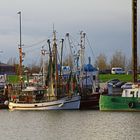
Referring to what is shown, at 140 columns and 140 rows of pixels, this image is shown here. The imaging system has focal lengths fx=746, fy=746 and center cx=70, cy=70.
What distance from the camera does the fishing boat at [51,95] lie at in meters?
78.7

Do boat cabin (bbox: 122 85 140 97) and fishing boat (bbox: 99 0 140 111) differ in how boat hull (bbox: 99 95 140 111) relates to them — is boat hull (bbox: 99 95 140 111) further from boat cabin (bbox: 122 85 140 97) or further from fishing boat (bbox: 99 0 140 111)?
boat cabin (bbox: 122 85 140 97)

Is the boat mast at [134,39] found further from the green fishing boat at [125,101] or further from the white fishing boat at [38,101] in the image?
the white fishing boat at [38,101]

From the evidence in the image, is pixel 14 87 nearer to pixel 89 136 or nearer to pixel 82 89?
pixel 82 89

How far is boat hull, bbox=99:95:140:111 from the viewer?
71.6m

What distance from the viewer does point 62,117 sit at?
6988 centimetres


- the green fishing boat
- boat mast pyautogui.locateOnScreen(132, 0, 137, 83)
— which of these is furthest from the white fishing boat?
boat mast pyautogui.locateOnScreen(132, 0, 137, 83)

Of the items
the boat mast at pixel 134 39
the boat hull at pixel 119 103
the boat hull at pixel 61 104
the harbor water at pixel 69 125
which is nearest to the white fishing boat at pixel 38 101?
the boat hull at pixel 61 104

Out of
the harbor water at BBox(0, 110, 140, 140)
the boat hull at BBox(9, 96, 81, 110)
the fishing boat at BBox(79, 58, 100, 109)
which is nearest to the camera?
the harbor water at BBox(0, 110, 140, 140)

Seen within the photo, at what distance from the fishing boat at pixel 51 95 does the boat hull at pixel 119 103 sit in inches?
243

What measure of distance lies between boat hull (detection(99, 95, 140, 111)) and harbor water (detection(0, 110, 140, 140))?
119 cm

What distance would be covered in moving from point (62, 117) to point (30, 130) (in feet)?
43.9

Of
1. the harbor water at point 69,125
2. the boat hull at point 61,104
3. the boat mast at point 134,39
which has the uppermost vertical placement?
the boat mast at point 134,39

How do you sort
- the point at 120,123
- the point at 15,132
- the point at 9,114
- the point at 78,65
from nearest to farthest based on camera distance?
the point at 15,132 < the point at 120,123 < the point at 9,114 < the point at 78,65

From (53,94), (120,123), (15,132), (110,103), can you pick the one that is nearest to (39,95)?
(53,94)
